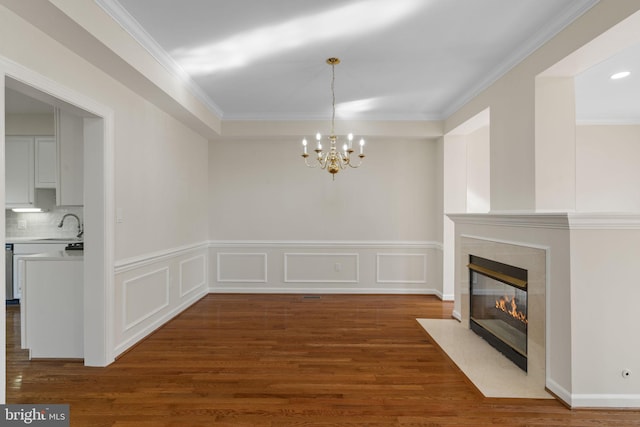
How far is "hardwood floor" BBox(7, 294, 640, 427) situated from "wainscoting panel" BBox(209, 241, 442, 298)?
153cm

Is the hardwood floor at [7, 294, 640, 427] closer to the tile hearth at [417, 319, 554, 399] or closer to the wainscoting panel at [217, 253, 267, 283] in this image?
the tile hearth at [417, 319, 554, 399]

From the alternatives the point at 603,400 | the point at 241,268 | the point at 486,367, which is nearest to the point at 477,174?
the point at 486,367

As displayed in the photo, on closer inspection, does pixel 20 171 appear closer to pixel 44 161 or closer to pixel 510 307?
pixel 44 161

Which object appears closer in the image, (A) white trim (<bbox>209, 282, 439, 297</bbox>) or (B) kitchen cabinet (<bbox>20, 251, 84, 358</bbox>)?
(B) kitchen cabinet (<bbox>20, 251, 84, 358</bbox>)

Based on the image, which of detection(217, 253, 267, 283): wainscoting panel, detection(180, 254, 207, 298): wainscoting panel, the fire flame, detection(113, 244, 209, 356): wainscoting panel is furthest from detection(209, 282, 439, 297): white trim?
the fire flame

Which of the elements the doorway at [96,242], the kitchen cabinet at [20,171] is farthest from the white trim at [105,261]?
the kitchen cabinet at [20,171]

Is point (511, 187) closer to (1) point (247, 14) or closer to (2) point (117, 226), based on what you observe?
(1) point (247, 14)

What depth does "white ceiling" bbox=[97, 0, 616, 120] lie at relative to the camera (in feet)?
8.07

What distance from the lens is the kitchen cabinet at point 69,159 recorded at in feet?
10.3

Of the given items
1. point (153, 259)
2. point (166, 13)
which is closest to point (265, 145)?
point (153, 259)

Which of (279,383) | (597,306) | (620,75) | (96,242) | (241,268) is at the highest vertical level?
(620,75)

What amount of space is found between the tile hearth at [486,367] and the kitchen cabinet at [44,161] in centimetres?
572

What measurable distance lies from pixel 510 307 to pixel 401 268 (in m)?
2.50

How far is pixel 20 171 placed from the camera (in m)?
4.88
